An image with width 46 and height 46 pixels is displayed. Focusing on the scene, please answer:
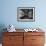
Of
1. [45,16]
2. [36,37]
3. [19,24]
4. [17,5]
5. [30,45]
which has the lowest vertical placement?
[30,45]

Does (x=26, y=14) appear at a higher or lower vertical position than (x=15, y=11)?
lower

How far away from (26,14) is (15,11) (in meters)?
0.38

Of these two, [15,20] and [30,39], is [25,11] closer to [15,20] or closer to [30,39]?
[15,20]

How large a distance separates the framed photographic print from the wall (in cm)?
10

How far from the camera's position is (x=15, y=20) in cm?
430

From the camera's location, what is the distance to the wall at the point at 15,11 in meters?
4.27

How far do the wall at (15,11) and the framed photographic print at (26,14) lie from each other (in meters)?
0.10

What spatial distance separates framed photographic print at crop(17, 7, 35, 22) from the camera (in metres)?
4.27

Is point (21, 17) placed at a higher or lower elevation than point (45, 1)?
lower

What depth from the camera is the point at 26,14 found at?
4305 millimetres

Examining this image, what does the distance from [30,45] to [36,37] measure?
294 millimetres

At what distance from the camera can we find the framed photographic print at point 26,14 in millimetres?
4275

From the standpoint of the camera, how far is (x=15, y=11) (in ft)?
14.0

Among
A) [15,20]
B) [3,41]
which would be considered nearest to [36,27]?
[15,20]
